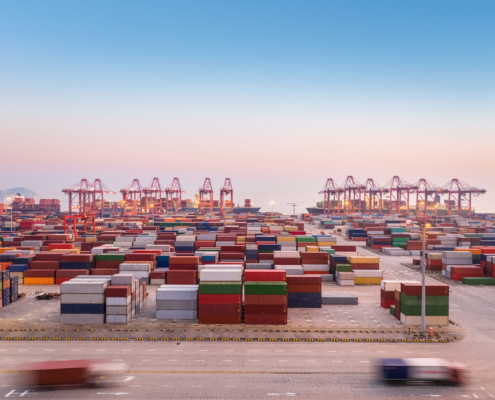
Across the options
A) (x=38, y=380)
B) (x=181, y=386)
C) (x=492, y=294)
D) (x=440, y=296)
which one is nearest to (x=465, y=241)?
(x=492, y=294)

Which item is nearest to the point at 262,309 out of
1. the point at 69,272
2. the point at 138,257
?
the point at 138,257

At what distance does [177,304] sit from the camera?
34.3 metres

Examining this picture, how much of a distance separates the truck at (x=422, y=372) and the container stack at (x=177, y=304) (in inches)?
720

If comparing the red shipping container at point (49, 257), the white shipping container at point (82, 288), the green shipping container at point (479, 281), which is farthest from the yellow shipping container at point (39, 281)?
the green shipping container at point (479, 281)

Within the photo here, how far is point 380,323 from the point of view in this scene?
33.5 meters

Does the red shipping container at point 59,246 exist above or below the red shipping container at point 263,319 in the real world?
above

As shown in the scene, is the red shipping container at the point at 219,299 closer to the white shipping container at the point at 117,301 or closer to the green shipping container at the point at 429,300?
the white shipping container at the point at 117,301

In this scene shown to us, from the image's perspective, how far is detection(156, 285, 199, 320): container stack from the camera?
3425 centimetres

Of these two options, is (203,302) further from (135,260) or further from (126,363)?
(135,260)

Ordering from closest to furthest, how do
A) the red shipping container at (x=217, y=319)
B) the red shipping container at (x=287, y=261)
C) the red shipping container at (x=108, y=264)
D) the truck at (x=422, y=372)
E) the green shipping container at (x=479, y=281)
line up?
the truck at (x=422, y=372) → the red shipping container at (x=217, y=319) → the green shipping container at (x=479, y=281) → the red shipping container at (x=108, y=264) → the red shipping container at (x=287, y=261)

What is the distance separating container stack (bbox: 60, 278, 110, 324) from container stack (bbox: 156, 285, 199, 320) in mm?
5213

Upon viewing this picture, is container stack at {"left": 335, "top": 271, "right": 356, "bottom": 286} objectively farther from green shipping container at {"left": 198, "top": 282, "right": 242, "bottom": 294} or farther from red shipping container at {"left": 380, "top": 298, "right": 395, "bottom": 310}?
green shipping container at {"left": 198, "top": 282, "right": 242, "bottom": 294}

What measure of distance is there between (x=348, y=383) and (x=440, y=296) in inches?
615

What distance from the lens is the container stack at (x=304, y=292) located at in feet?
127
